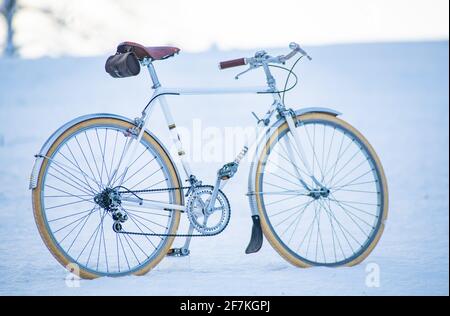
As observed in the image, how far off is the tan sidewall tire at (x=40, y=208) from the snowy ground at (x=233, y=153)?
0.09 metres

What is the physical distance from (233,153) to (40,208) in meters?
3.18

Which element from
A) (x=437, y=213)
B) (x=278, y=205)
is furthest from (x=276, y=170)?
(x=437, y=213)

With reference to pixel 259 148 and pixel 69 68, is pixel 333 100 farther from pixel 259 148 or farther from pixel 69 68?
pixel 259 148

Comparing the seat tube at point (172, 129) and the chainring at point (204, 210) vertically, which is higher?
the seat tube at point (172, 129)

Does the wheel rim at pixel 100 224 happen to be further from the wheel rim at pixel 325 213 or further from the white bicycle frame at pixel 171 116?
the wheel rim at pixel 325 213

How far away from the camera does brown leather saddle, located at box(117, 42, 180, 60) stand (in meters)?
3.44

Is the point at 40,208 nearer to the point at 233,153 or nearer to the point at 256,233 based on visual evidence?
the point at 256,233

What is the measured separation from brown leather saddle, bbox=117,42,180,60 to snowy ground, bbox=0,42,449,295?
4.00ft

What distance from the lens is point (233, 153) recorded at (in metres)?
6.23

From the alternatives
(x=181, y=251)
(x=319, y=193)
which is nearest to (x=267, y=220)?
(x=319, y=193)

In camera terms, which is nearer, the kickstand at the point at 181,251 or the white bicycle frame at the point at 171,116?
the white bicycle frame at the point at 171,116

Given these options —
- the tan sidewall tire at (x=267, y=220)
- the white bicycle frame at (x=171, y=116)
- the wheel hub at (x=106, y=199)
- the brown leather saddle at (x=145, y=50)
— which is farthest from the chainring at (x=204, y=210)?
the brown leather saddle at (x=145, y=50)

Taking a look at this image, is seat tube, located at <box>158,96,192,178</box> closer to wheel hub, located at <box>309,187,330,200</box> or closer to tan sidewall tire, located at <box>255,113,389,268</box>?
tan sidewall tire, located at <box>255,113,389,268</box>

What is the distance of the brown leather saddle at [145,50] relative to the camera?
3439 millimetres
